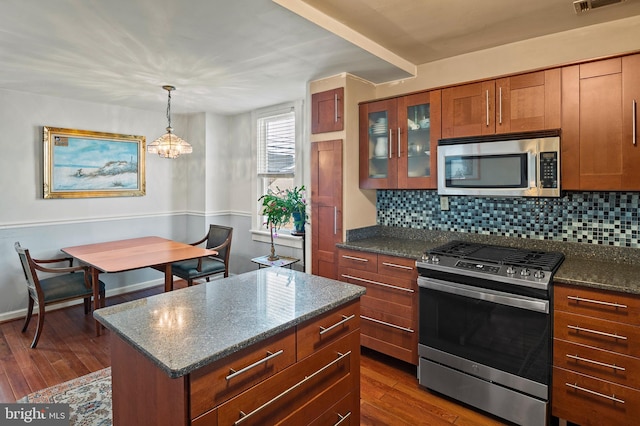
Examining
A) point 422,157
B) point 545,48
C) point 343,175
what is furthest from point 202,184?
point 545,48

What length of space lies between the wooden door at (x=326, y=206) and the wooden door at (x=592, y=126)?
1.65 meters

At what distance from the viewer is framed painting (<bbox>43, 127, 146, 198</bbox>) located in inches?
162

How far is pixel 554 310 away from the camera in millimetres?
2080

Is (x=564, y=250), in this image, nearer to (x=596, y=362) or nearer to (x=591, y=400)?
(x=596, y=362)

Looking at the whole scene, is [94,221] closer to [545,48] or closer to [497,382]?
[497,382]

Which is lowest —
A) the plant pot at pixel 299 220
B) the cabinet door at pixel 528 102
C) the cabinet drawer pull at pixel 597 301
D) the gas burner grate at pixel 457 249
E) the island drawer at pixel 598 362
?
the island drawer at pixel 598 362

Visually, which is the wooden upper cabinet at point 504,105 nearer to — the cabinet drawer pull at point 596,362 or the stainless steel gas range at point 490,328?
the stainless steel gas range at point 490,328

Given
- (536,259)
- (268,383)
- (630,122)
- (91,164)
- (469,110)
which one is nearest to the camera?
(268,383)

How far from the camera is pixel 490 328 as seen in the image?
2.24m

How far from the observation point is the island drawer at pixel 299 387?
1274 mm

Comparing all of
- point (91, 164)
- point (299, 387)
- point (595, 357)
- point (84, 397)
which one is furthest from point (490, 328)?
point (91, 164)

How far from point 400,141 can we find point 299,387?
2173 mm

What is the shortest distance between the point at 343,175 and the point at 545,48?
1.74 m

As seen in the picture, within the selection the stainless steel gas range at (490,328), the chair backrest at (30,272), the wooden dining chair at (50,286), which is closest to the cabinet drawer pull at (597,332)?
the stainless steel gas range at (490,328)
